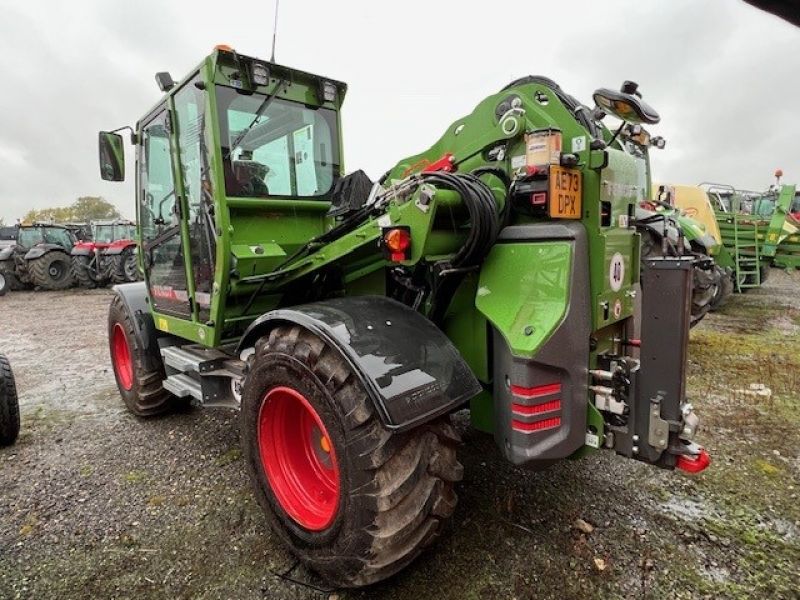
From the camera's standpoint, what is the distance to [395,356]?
6.79ft

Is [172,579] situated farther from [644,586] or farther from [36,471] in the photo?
[644,586]

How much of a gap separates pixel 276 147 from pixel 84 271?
1552 cm

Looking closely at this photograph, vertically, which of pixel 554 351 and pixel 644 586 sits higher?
pixel 554 351

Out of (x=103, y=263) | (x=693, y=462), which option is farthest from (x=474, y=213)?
(x=103, y=263)

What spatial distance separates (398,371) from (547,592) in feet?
3.84

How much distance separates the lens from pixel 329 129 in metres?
3.71

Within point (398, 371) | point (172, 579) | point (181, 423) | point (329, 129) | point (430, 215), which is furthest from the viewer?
point (181, 423)

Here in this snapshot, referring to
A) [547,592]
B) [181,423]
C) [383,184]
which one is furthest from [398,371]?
[181,423]

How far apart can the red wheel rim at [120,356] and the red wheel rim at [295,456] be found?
2691mm

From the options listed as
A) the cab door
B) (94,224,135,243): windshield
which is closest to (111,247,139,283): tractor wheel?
(94,224,135,243): windshield

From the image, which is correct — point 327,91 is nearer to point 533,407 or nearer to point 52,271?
point 533,407

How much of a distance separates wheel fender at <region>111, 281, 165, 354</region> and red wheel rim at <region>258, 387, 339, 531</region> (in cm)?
217

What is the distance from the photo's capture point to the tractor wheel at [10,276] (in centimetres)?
1548

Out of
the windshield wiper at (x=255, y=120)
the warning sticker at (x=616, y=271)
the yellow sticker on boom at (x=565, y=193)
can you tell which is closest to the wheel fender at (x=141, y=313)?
the windshield wiper at (x=255, y=120)
